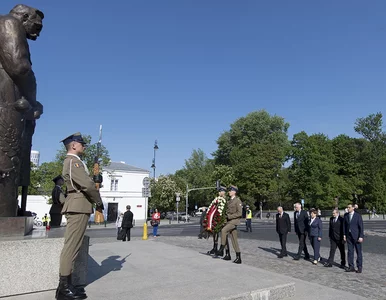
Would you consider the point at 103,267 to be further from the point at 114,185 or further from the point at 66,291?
the point at 114,185

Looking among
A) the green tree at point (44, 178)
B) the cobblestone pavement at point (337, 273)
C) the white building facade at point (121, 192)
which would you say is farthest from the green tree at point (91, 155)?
the cobblestone pavement at point (337, 273)

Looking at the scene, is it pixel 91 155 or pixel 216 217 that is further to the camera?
pixel 91 155

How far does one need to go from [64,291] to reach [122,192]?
54390mm

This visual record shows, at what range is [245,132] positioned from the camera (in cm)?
6612

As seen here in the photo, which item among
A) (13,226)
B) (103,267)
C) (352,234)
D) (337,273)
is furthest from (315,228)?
(13,226)

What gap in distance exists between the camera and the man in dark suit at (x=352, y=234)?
9.12 m

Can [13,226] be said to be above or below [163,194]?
below

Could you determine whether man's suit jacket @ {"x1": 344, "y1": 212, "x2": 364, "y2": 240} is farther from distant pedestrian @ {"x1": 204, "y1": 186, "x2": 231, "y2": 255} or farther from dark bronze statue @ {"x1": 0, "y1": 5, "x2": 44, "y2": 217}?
dark bronze statue @ {"x1": 0, "y1": 5, "x2": 44, "y2": 217}

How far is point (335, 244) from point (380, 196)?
176 feet

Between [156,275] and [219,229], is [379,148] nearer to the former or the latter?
[219,229]

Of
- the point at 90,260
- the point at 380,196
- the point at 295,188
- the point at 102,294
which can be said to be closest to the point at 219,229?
the point at 90,260

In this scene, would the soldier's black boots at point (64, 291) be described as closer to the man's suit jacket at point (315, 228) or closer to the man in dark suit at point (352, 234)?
the man in dark suit at point (352, 234)

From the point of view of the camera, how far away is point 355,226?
9438 millimetres

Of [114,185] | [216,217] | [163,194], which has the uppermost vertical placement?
[114,185]
